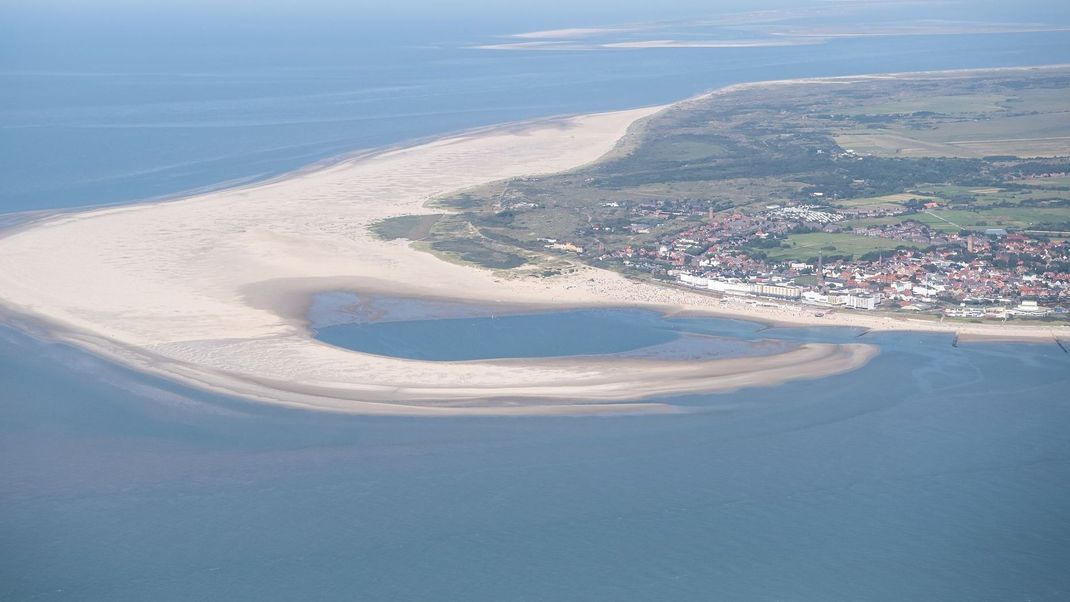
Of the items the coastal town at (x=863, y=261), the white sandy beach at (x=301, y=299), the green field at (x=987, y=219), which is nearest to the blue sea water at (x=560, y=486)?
the white sandy beach at (x=301, y=299)

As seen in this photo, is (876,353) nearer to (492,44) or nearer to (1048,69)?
(1048,69)

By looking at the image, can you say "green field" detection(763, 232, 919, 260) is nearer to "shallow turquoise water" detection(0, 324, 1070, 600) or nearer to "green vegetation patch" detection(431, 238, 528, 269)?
"green vegetation patch" detection(431, 238, 528, 269)

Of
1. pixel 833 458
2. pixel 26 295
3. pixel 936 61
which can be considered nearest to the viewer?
pixel 833 458

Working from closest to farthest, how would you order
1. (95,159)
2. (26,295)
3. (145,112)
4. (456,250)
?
1. (26,295)
2. (456,250)
3. (95,159)
4. (145,112)

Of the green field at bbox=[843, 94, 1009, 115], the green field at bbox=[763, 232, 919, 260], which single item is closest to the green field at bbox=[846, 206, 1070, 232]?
the green field at bbox=[763, 232, 919, 260]

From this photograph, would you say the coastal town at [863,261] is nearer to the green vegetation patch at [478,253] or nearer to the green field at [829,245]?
the green field at [829,245]

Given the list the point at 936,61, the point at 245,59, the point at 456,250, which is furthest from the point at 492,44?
the point at 456,250
